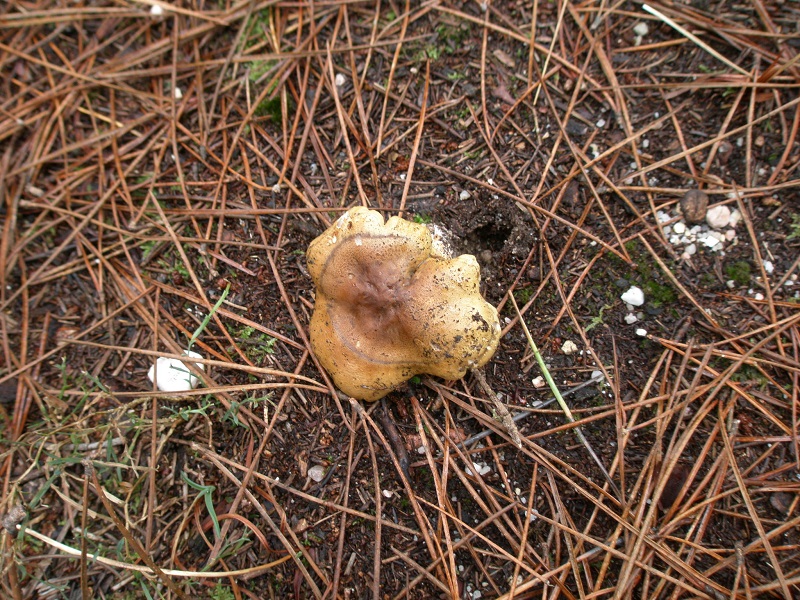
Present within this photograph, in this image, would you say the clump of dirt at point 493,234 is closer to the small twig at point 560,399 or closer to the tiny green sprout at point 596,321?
the small twig at point 560,399

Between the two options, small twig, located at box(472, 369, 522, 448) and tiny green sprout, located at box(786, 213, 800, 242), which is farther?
tiny green sprout, located at box(786, 213, 800, 242)

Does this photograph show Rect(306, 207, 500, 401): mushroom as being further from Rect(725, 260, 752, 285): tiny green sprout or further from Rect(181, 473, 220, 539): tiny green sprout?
Rect(725, 260, 752, 285): tiny green sprout

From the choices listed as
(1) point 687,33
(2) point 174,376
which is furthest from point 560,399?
(1) point 687,33

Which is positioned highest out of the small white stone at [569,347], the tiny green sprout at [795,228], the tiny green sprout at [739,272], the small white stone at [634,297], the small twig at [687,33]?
the small twig at [687,33]

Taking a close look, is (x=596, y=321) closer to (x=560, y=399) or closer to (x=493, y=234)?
(x=560, y=399)

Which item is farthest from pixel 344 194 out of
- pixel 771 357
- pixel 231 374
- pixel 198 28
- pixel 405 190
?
pixel 771 357

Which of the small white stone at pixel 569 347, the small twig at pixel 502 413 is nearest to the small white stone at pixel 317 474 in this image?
the small twig at pixel 502 413

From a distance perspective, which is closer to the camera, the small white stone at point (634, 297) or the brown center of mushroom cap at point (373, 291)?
the brown center of mushroom cap at point (373, 291)

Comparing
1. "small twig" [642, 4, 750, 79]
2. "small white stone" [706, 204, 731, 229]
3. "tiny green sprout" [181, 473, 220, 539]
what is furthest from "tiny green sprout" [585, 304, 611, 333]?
"tiny green sprout" [181, 473, 220, 539]
